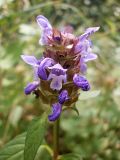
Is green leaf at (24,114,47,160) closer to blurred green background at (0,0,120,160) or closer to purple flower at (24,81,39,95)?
purple flower at (24,81,39,95)

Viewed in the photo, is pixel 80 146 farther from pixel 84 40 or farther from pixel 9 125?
pixel 84 40

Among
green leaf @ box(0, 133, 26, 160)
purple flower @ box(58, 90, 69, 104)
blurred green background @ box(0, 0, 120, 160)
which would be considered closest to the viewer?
purple flower @ box(58, 90, 69, 104)

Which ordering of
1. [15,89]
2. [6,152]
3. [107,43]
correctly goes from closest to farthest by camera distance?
1. [6,152]
2. [15,89]
3. [107,43]

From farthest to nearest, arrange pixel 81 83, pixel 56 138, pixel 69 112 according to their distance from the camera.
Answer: pixel 69 112 < pixel 56 138 < pixel 81 83

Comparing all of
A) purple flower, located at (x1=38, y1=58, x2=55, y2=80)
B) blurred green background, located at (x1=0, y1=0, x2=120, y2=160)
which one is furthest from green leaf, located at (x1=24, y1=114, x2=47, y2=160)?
blurred green background, located at (x1=0, y1=0, x2=120, y2=160)

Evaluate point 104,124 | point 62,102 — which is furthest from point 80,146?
point 62,102

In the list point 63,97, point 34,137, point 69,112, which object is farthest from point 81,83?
point 69,112

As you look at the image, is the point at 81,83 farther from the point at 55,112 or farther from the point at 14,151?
the point at 14,151
